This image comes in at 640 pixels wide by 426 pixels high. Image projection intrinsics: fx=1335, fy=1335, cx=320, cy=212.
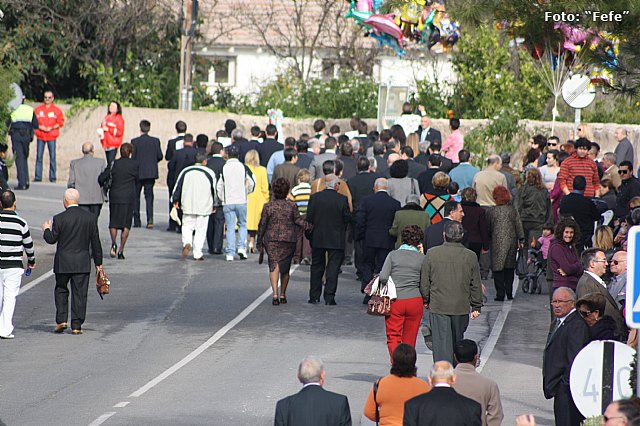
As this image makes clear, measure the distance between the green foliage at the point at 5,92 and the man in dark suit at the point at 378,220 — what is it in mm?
7235

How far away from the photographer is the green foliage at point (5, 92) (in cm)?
2177

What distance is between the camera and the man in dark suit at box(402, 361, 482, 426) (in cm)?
827

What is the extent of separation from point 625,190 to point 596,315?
27.5 ft

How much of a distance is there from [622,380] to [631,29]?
5.48m

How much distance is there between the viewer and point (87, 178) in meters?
21.3

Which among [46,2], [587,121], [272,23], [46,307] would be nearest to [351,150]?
[46,307]

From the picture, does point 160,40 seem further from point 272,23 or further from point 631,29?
point 631,29

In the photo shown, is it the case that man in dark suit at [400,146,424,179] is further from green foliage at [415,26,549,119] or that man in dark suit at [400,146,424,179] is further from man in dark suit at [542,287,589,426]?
green foliage at [415,26,549,119]

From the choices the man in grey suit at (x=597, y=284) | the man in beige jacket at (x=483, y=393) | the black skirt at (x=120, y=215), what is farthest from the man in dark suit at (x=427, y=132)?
the man in beige jacket at (x=483, y=393)

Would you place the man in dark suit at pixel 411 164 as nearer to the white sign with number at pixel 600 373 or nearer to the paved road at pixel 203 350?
the paved road at pixel 203 350

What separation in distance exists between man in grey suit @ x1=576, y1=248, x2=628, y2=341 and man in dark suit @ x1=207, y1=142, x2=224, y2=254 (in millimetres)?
10160

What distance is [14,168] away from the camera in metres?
33.5

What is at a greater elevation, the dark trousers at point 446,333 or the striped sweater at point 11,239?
the striped sweater at point 11,239

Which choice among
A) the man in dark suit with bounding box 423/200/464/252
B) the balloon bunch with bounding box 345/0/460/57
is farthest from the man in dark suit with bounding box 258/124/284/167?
the man in dark suit with bounding box 423/200/464/252
